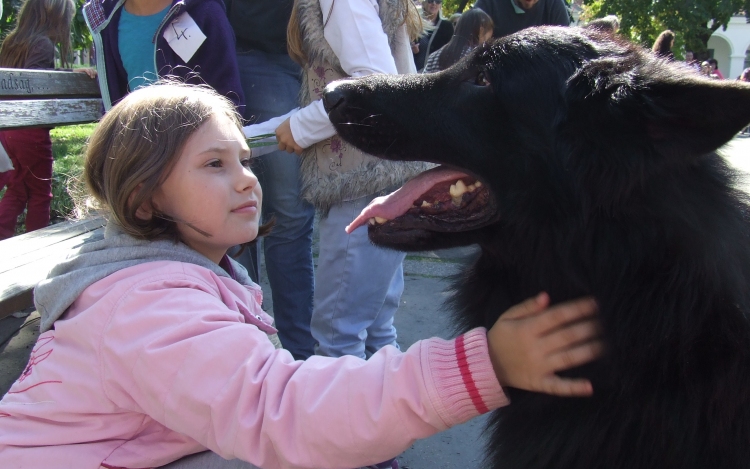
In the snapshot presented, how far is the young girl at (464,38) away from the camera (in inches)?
172

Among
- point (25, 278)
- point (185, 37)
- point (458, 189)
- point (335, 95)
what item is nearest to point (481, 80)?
point (458, 189)

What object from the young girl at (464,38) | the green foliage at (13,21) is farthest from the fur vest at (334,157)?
the green foliage at (13,21)

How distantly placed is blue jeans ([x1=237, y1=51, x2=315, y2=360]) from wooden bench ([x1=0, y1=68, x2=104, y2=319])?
33.0 inches

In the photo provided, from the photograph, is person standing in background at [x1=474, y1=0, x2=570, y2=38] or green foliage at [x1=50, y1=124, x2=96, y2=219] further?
person standing in background at [x1=474, y1=0, x2=570, y2=38]

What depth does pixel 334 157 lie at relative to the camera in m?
2.68

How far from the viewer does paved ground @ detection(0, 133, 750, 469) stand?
2.71 metres

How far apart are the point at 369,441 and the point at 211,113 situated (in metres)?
1.06

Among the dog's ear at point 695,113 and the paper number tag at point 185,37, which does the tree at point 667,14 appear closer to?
the paper number tag at point 185,37

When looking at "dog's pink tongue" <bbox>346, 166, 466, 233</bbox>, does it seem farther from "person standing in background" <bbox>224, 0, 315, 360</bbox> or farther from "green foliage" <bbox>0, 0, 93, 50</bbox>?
"green foliage" <bbox>0, 0, 93, 50</bbox>

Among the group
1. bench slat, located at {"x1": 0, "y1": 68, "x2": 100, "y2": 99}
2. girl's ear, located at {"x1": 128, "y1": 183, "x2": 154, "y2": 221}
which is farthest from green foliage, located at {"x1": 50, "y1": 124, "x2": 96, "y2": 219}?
girl's ear, located at {"x1": 128, "y1": 183, "x2": 154, "y2": 221}

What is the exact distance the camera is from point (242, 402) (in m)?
1.31

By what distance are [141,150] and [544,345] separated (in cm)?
117

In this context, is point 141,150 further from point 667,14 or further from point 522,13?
point 667,14

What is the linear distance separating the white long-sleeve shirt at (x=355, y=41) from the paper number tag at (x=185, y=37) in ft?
2.08
